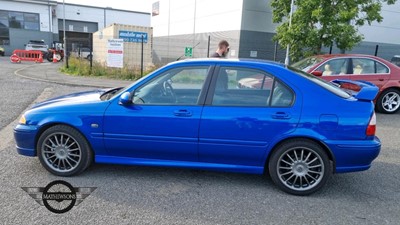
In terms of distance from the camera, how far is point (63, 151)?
151 inches

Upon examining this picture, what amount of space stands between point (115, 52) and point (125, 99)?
37.6 ft

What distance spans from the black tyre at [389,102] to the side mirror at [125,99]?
7.45 meters

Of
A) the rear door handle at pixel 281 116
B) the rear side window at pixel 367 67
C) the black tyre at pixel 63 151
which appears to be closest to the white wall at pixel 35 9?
the rear side window at pixel 367 67

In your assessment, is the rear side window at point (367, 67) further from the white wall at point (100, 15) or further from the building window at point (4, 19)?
the white wall at point (100, 15)

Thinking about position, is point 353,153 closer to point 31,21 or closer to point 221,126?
point 221,126

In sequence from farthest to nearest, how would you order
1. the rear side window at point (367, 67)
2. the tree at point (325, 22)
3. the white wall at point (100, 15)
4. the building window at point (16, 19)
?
the white wall at point (100, 15)
the building window at point (16, 19)
the tree at point (325, 22)
the rear side window at point (367, 67)

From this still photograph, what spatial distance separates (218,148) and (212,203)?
0.62 meters

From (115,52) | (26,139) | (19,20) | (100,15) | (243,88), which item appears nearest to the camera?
(243,88)

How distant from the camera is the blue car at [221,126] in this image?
3449 millimetres

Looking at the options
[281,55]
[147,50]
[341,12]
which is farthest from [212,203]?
[147,50]

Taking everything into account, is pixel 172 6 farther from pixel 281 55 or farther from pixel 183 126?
pixel 183 126

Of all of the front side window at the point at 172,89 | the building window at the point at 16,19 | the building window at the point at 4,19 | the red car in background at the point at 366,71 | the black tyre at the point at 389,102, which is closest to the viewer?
the front side window at the point at 172,89

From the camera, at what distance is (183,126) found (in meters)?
3.55

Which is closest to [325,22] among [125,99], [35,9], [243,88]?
[243,88]
